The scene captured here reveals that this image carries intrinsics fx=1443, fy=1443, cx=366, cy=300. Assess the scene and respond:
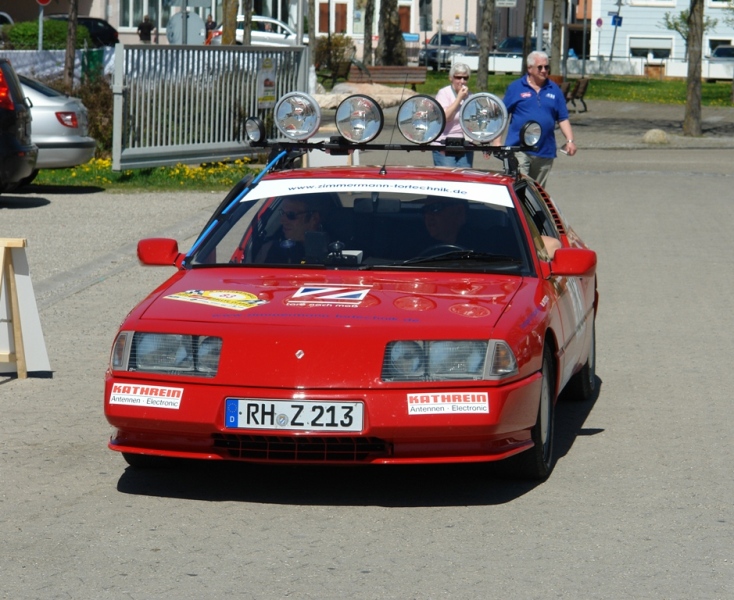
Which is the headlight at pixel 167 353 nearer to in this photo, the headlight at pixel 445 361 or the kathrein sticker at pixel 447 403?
the headlight at pixel 445 361

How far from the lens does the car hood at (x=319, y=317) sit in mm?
5535

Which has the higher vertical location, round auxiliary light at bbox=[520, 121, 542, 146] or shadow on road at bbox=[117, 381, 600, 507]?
round auxiliary light at bbox=[520, 121, 542, 146]

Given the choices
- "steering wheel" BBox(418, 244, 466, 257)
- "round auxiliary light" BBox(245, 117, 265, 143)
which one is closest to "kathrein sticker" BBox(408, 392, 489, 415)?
"steering wheel" BBox(418, 244, 466, 257)

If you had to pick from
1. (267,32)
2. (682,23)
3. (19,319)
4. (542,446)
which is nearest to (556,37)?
(267,32)

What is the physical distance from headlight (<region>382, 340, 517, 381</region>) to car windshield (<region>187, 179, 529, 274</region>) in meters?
0.98

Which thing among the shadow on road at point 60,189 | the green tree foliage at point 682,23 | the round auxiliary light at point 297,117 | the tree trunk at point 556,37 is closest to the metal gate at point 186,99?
the shadow on road at point 60,189

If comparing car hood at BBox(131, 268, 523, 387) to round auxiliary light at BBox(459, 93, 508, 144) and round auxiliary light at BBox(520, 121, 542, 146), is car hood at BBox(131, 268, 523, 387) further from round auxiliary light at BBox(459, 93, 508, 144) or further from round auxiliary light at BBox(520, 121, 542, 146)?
round auxiliary light at BBox(459, 93, 508, 144)

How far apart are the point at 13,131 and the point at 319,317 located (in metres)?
11.5

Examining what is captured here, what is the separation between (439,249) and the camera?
671cm

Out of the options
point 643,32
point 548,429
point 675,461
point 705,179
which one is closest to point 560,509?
point 548,429

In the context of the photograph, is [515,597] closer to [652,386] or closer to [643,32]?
[652,386]

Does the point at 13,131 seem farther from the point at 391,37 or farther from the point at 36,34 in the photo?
the point at 391,37

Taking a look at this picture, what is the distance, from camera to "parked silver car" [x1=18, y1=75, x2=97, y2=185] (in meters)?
18.3

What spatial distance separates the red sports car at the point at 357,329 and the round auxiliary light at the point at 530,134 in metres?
0.01
